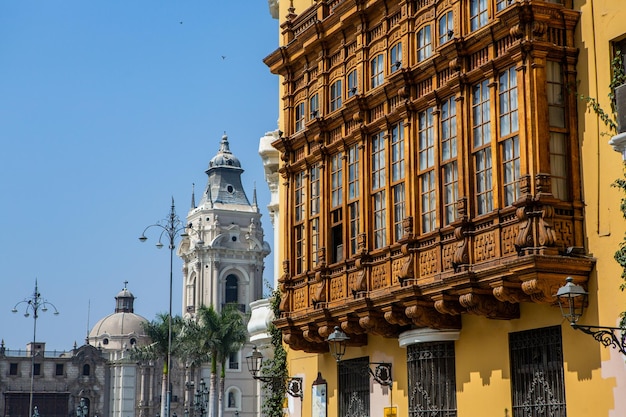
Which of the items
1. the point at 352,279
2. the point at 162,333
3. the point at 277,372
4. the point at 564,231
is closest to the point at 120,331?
the point at 162,333

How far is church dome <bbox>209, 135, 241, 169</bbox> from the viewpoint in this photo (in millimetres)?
112312

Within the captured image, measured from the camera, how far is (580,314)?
16141mm

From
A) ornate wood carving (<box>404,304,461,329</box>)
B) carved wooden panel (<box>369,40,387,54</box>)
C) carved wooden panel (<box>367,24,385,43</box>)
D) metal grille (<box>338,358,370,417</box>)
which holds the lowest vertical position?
metal grille (<box>338,358,370,417</box>)

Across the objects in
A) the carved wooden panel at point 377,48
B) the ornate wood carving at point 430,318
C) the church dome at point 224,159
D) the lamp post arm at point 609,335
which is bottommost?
the lamp post arm at point 609,335

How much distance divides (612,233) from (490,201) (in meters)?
2.16

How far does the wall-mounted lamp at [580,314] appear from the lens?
14.8 m

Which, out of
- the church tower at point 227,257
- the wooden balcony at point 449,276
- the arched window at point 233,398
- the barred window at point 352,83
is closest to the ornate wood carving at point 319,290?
the wooden balcony at point 449,276

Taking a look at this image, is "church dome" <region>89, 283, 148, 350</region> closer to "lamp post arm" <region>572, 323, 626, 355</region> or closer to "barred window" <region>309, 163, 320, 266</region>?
"barred window" <region>309, 163, 320, 266</region>

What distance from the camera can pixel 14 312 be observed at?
2601 inches

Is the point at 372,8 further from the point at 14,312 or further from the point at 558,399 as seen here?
the point at 14,312

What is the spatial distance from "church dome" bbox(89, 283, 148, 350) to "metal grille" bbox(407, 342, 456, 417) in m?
114

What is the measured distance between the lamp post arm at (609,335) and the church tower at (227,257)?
90262 millimetres

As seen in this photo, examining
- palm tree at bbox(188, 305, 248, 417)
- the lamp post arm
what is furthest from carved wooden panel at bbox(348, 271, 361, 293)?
palm tree at bbox(188, 305, 248, 417)

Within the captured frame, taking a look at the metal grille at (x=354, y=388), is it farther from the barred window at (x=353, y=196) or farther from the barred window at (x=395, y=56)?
the barred window at (x=395, y=56)
